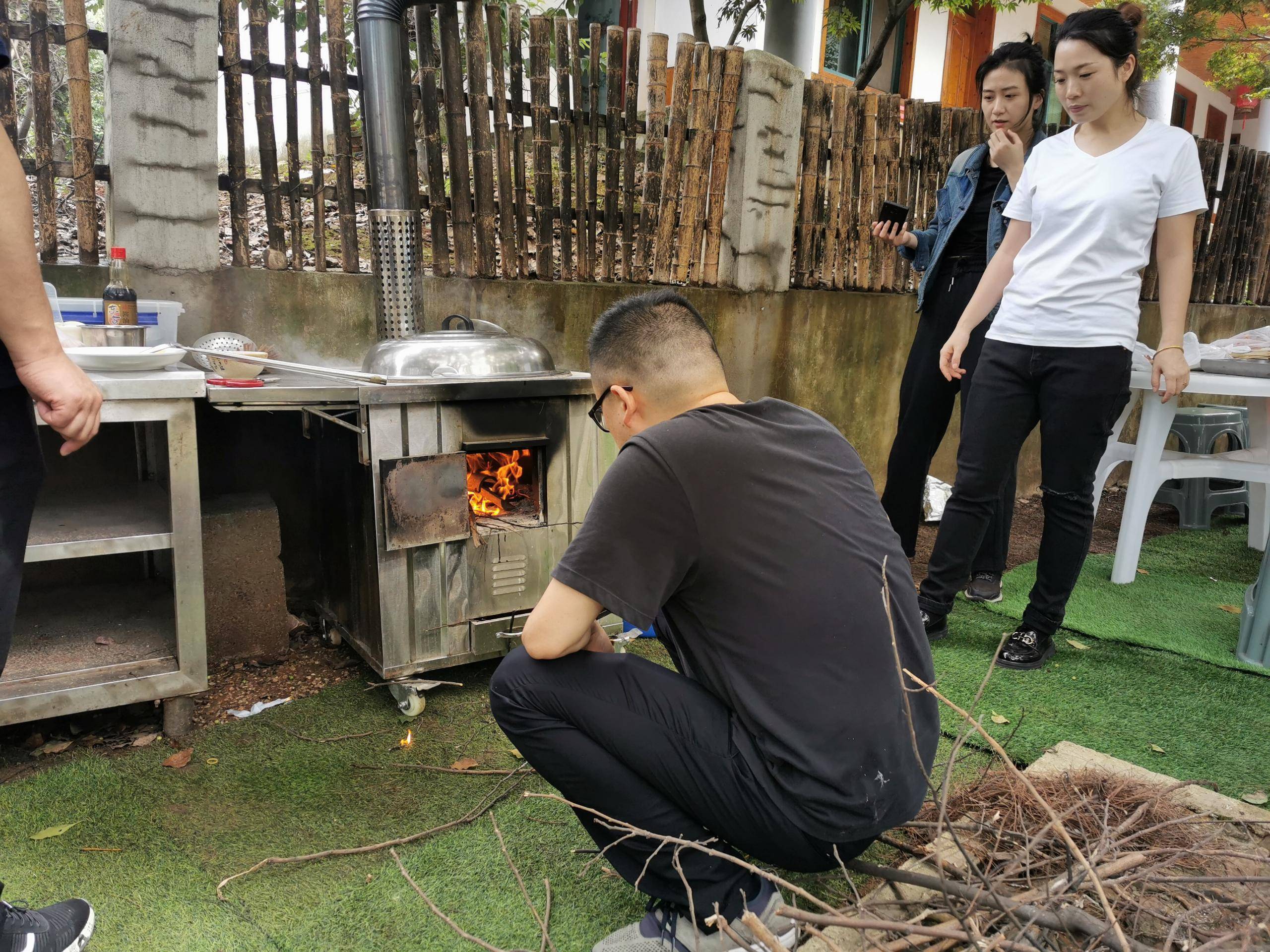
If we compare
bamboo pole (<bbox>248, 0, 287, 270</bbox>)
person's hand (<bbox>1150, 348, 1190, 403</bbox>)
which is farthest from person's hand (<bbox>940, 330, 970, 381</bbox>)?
bamboo pole (<bbox>248, 0, 287, 270</bbox>)

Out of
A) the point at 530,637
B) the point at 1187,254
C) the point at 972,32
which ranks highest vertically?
the point at 972,32

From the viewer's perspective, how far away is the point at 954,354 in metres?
3.64

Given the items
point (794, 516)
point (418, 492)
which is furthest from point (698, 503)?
point (418, 492)

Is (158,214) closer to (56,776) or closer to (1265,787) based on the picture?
(56,776)

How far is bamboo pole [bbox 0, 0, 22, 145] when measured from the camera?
124 inches

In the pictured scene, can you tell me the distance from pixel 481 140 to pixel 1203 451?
17.5 ft

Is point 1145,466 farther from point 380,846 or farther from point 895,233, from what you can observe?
point 380,846

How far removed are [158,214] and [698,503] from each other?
114 inches

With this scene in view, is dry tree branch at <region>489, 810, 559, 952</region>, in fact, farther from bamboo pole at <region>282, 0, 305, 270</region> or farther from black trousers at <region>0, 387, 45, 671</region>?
bamboo pole at <region>282, 0, 305, 270</region>

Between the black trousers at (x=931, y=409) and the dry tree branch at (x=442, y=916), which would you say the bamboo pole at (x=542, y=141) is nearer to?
the black trousers at (x=931, y=409)

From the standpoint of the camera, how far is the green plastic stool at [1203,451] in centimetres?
611

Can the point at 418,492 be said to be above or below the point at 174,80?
below

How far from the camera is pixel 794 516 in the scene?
5.69ft

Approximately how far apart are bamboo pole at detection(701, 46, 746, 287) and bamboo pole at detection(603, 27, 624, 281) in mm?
656
